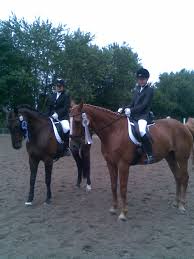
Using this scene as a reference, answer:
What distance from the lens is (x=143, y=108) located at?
775 centimetres

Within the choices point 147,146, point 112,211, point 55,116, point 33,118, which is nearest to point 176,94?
point 55,116

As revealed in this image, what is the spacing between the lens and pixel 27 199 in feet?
28.1

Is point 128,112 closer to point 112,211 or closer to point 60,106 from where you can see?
point 112,211

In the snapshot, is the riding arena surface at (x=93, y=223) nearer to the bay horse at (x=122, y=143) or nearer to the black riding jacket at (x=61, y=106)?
the bay horse at (x=122, y=143)

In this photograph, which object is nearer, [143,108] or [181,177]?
[143,108]

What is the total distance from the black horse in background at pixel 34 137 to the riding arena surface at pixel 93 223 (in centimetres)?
79

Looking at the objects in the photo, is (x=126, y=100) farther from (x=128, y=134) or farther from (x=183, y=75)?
(x=128, y=134)

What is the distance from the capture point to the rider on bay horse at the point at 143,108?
24.6 feet

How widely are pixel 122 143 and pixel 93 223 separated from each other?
1719mm

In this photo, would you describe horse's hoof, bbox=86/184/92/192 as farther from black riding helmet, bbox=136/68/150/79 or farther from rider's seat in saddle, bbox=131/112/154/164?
black riding helmet, bbox=136/68/150/79

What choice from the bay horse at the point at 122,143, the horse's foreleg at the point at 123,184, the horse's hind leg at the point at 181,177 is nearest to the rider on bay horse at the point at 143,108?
the bay horse at the point at 122,143

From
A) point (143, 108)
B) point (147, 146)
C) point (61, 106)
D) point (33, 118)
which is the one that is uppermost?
point (61, 106)

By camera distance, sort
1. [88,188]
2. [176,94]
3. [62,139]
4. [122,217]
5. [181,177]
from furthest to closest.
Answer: [176,94]
[88,188]
[62,139]
[181,177]
[122,217]

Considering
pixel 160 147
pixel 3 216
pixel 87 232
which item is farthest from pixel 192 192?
pixel 3 216
